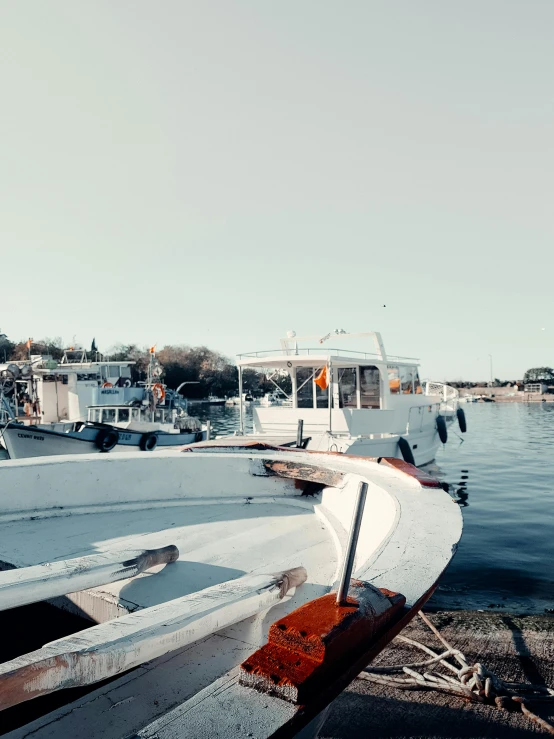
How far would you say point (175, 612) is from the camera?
1.96 m

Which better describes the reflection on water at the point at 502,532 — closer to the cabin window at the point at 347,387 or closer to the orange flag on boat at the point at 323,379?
the cabin window at the point at 347,387

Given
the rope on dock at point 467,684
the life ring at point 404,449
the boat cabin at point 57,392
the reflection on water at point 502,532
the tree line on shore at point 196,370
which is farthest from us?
the tree line on shore at point 196,370

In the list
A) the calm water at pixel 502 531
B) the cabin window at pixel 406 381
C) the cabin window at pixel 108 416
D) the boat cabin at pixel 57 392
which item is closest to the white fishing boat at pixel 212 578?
the calm water at pixel 502 531

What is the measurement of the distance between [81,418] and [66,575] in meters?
22.3

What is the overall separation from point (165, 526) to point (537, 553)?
757cm

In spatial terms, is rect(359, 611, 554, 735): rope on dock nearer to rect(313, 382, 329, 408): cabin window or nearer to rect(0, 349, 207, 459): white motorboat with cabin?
rect(313, 382, 329, 408): cabin window

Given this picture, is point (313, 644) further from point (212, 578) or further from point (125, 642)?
point (212, 578)

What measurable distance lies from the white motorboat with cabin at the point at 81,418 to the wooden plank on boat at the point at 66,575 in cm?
1467

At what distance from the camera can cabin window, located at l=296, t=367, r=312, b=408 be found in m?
17.3

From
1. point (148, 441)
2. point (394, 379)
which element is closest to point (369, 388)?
point (394, 379)

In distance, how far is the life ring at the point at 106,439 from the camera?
17.0 metres

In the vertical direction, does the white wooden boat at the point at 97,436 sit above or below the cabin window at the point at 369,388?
below

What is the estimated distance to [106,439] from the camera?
1711 cm

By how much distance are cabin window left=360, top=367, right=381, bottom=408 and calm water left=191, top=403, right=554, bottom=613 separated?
141 inches
